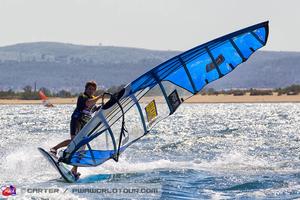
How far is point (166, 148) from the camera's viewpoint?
16594mm

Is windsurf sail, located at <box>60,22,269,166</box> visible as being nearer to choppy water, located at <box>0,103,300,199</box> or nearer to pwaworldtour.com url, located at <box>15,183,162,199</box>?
choppy water, located at <box>0,103,300,199</box>

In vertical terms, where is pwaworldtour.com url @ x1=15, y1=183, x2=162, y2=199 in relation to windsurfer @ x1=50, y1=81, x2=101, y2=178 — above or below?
below

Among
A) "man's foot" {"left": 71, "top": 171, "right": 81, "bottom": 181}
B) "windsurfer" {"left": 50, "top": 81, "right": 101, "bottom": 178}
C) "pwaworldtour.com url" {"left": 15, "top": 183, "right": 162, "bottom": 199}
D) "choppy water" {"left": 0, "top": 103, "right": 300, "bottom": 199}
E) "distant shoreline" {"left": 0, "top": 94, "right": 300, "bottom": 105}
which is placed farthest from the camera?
"distant shoreline" {"left": 0, "top": 94, "right": 300, "bottom": 105}

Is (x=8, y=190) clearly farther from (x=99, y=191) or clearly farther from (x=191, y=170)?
(x=191, y=170)

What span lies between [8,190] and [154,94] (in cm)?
286

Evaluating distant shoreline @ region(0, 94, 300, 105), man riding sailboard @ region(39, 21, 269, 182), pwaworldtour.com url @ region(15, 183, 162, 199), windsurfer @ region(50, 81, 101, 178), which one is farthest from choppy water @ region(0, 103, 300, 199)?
distant shoreline @ region(0, 94, 300, 105)

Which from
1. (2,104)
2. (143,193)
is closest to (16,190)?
(143,193)

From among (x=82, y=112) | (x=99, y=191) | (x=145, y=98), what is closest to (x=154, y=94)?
(x=145, y=98)

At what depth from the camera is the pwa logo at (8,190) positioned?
381 inches

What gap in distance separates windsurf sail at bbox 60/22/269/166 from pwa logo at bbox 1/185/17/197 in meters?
1.31

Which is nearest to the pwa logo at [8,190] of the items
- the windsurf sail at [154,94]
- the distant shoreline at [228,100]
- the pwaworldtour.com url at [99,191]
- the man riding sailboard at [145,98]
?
the pwaworldtour.com url at [99,191]

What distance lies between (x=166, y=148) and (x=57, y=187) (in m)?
6.37

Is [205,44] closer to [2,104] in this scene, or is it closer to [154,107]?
[154,107]

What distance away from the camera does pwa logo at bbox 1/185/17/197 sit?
968cm
